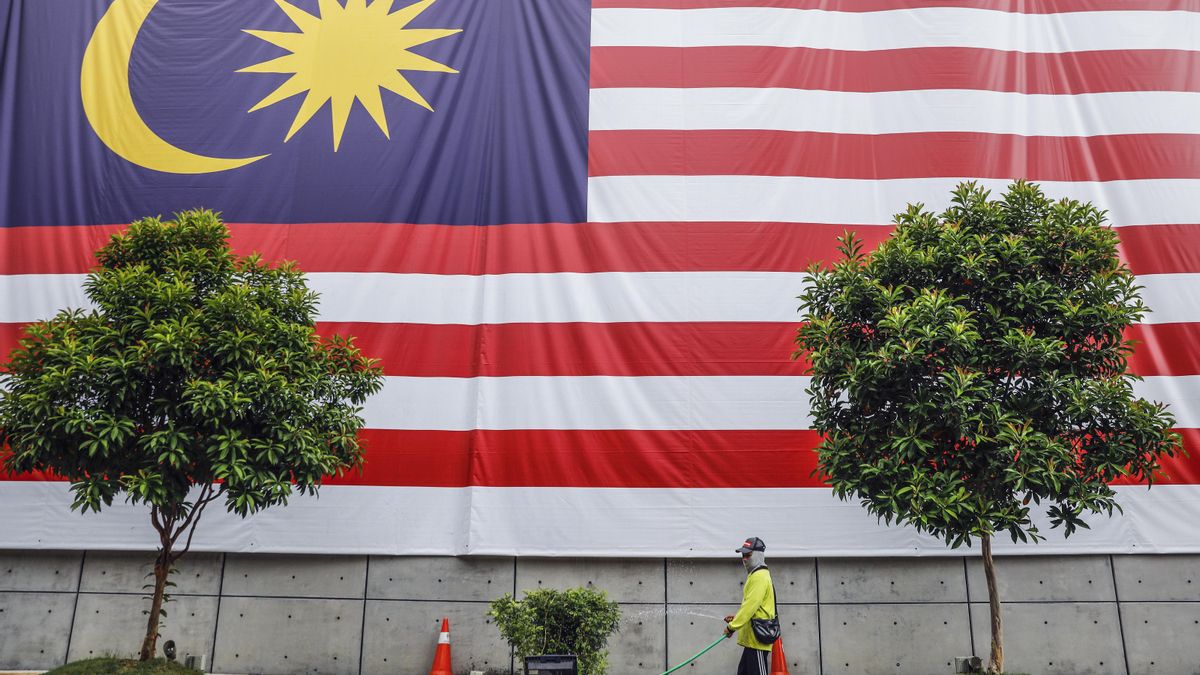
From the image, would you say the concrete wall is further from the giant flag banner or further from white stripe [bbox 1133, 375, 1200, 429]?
white stripe [bbox 1133, 375, 1200, 429]

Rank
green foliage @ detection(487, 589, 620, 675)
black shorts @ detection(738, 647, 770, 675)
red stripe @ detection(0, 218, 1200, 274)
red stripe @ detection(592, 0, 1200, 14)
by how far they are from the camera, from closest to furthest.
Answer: black shorts @ detection(738, 647, 770, 675) → green foliage @ detection(487, 589, 620, 675) → red stripe @ detection(0, 218, 1200, 274) → red stripe @ detection(592, 0, 1200, 14)

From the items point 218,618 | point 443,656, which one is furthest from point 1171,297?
point 218,618

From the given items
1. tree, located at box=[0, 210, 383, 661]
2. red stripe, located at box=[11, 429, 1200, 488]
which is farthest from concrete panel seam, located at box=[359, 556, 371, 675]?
tree, located at box=[0, 210, 383, 661]

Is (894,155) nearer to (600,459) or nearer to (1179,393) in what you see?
(1179,393)

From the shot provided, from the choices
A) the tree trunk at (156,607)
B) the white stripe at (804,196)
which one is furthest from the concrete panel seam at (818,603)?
the tree trunk at (156,607)

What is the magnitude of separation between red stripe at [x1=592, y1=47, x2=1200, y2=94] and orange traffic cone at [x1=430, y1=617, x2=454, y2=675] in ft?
21.7

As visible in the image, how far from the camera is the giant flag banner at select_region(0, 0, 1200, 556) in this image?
8984 mm

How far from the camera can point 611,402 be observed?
30.0 feet

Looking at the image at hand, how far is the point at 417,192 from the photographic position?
9.77 metres

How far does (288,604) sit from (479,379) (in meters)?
3.26

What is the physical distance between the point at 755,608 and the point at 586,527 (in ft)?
8.19

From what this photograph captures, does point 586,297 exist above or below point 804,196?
below

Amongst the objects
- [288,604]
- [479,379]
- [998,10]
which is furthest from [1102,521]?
[288,604]

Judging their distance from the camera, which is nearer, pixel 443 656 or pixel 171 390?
pixel 171 390
